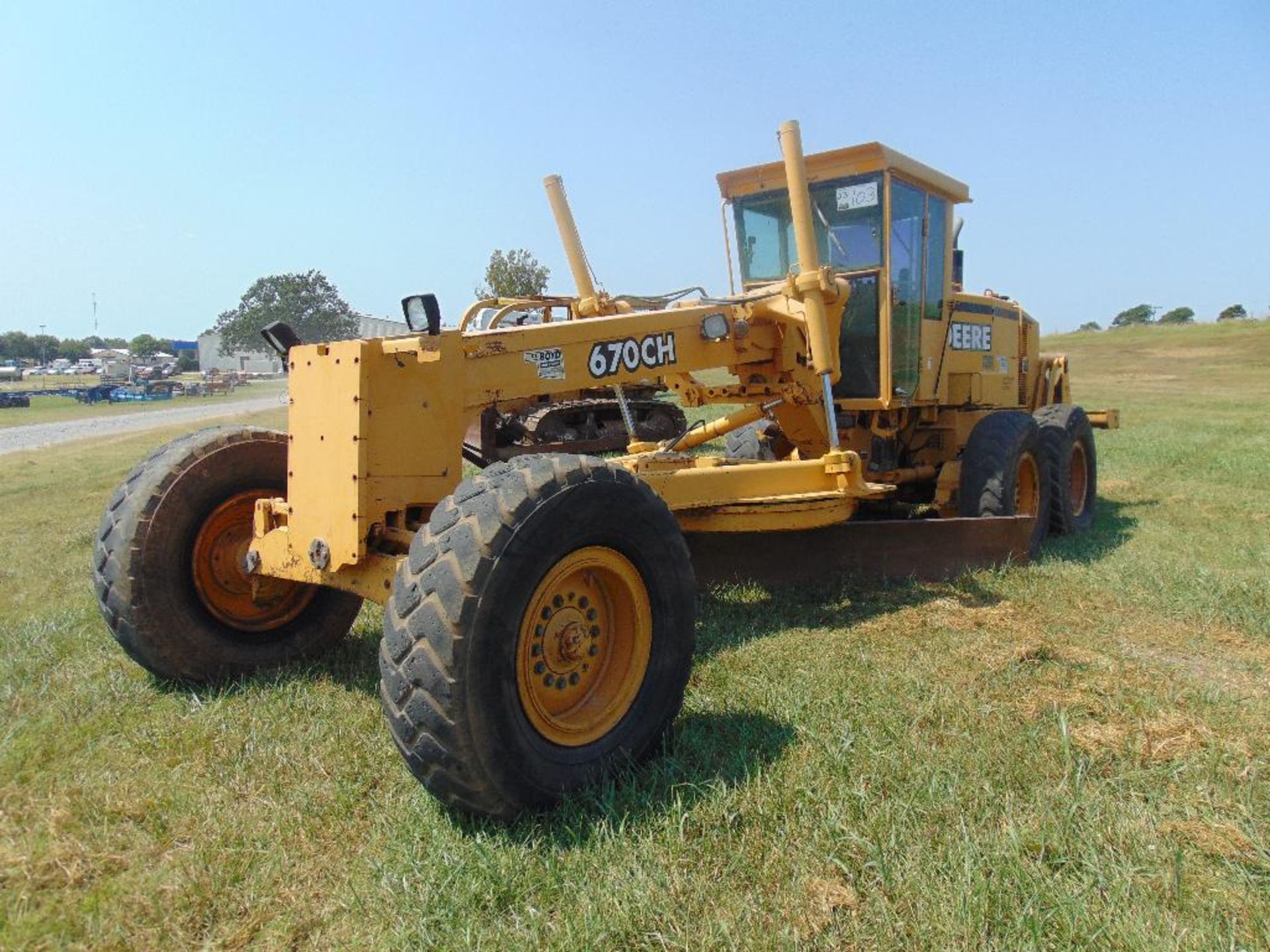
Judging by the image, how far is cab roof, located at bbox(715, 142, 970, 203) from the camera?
645 cm

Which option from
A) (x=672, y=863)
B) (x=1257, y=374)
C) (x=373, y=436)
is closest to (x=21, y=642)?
(x=373, y=436)

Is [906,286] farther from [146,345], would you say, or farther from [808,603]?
[146,345]

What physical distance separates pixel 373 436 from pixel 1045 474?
5696 mm

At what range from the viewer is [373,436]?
372cm

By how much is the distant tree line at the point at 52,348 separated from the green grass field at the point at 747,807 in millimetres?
106388

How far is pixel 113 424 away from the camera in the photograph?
97.0ft

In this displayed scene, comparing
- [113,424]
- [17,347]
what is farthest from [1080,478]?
[17,347]

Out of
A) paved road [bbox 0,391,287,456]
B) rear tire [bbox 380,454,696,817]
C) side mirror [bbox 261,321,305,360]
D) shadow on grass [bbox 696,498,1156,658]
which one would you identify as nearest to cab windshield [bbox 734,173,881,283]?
shadow on grass [bbox 696,498,1156,658]

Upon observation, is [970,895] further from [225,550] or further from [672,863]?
[225,550]

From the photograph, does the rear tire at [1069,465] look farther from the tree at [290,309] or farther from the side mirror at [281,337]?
the tree at [290,309]

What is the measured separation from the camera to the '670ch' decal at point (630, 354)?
189 inches

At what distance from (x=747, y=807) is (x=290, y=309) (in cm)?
6261

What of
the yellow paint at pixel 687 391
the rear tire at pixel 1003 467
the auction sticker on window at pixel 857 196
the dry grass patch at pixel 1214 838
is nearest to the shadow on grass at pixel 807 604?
the yellow paint at pixel 687 391

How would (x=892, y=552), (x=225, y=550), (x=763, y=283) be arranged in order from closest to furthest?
(x=225, y=550)
(x=892, y=552)
(x=763, y=283)
